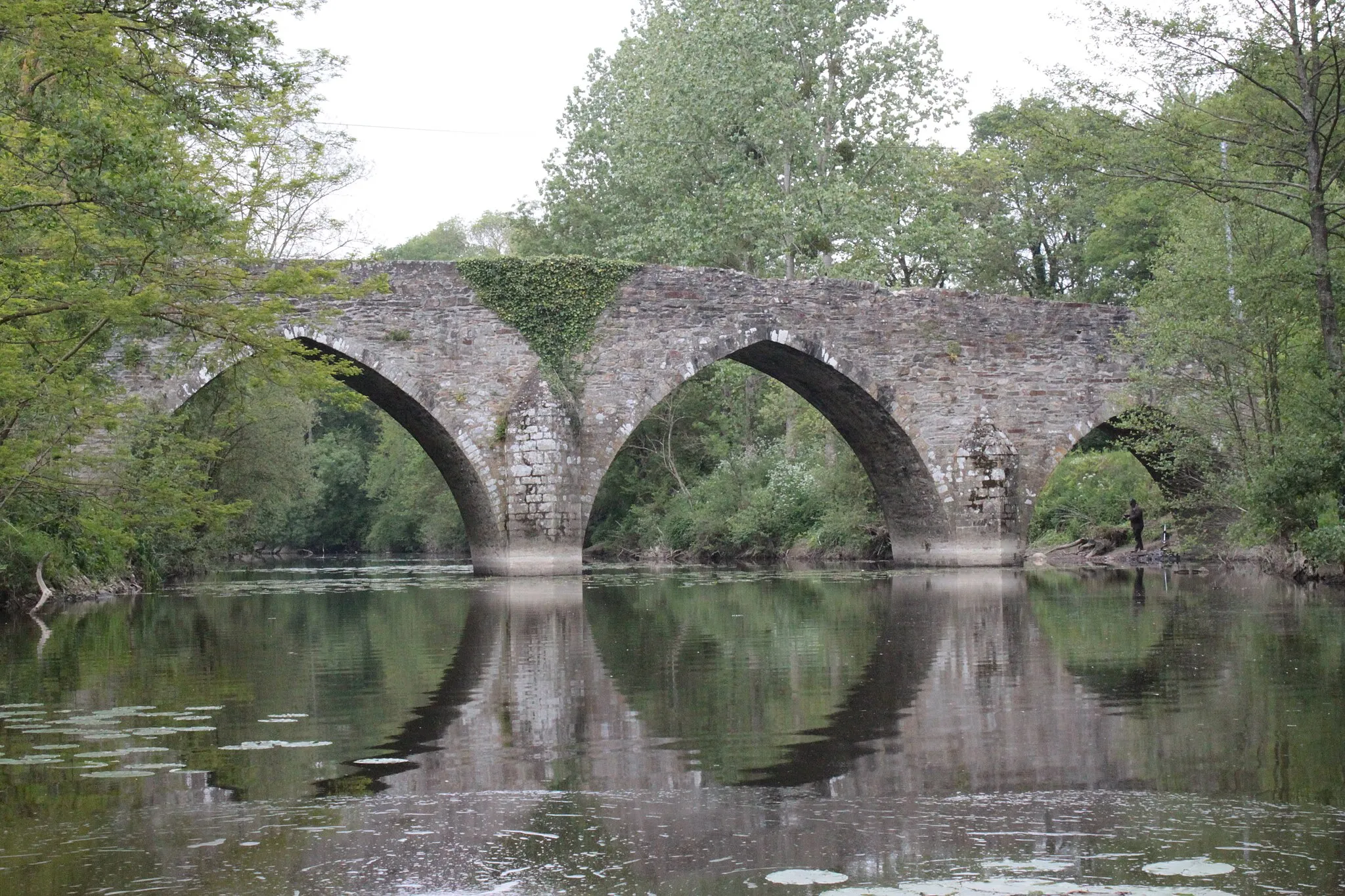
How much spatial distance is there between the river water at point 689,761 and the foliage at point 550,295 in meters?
10.0

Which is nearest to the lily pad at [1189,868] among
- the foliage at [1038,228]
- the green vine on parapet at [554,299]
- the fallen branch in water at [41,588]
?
the fallen branch in water at [41,588]

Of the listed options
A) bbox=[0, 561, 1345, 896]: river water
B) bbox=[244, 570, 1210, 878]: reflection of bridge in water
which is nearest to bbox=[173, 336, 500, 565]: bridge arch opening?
bbox=[0, 561, 1345, 896]: river water

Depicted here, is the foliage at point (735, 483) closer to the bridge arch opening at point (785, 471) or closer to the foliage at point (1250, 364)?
the bridge arch opening at point (785, 471)

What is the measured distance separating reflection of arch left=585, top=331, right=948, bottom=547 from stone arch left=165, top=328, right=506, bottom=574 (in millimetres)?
1675

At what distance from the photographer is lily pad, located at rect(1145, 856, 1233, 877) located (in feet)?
10.4

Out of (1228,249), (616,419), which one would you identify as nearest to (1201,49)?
(1228,249)

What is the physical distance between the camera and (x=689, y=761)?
4.73 m

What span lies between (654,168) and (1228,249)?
49.3 feet

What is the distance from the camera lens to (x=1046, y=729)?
17.5 feet

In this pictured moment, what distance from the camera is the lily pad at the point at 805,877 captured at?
315cm

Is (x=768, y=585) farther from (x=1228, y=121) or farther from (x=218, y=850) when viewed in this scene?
(x=218, y=850)

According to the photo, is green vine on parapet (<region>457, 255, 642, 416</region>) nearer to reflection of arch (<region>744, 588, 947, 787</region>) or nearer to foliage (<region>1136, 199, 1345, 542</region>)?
foliage (<region>1136, 199, 1345, 542</region>)

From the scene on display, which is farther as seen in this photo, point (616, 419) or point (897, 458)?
point (897, 458)

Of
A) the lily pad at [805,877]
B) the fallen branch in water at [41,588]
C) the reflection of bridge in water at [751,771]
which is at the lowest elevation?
the lily pad at [805,877]
